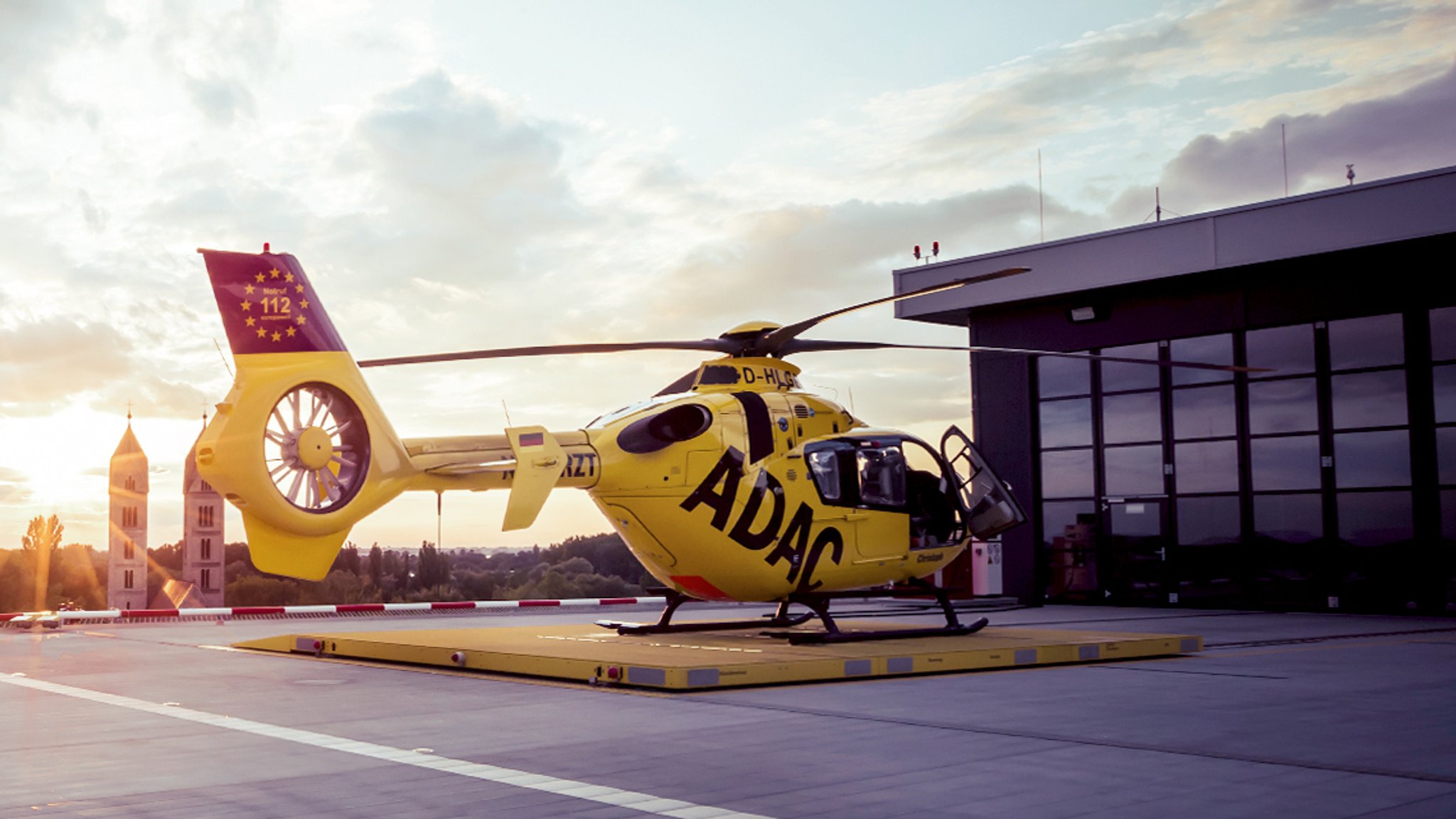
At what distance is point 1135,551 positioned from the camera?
23.3 metres

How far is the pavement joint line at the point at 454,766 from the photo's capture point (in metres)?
5.78

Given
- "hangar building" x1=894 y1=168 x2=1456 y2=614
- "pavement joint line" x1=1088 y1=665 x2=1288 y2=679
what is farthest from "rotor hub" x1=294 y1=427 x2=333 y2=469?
"hangar building" x1=894 y1=168 x2=1456 y2=614

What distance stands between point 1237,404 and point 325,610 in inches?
654

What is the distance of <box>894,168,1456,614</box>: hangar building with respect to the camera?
19.9 metres

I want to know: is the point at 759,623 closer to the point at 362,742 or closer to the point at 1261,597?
the point at 362,742

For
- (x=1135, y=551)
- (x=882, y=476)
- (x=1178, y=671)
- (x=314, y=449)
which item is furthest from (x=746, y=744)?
(x=1135, y=551)

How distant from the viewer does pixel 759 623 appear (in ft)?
51.5

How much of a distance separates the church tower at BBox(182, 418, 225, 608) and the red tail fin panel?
12981 centimetres

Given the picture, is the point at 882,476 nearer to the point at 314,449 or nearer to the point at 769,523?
Answer: the point at 769,523

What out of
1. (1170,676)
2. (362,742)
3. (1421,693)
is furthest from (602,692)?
(1421,693)

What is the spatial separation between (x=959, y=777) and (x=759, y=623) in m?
9.24

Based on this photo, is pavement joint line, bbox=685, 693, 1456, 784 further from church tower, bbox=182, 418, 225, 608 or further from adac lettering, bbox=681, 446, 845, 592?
church tower, bbox=182, 418, 225, 608

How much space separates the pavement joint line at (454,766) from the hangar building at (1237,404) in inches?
682

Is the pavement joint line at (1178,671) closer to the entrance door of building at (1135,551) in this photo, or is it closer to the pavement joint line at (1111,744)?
the pavement joint line at (1111,744)
